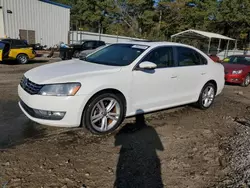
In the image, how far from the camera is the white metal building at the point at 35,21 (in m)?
18.8

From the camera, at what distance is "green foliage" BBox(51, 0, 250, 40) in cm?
2902

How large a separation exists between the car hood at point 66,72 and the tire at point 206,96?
102 inches

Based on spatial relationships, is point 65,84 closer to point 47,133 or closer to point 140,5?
point 47,133

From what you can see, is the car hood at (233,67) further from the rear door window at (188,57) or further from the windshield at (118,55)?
the windshield at (118,55)

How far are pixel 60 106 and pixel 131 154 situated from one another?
125 cm

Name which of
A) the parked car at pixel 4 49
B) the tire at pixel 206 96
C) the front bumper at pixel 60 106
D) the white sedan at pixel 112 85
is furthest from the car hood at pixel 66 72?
the parked car at pixel 4 49

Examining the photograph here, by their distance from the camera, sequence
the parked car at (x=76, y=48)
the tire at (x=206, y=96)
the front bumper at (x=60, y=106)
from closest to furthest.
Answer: the front bumper at (x=60, y=106)
the tire at (x=206, y=96)
the parked car at (x=76, y=48)

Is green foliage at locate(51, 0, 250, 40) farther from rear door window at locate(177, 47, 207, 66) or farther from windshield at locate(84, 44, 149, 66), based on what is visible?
windshield at locate(84, 44, 149, 66)

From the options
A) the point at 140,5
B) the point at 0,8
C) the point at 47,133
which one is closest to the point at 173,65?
the point at 47,133

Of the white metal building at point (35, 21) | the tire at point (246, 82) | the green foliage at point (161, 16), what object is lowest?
the tire at point (246, 82)

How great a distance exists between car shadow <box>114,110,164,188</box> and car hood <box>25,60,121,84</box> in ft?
3.75

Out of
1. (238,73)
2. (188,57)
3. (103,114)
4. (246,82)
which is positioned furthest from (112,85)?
(246,82)

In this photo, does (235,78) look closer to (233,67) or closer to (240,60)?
(233,67)

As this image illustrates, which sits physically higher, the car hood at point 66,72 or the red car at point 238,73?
the car hood at point 66,72
